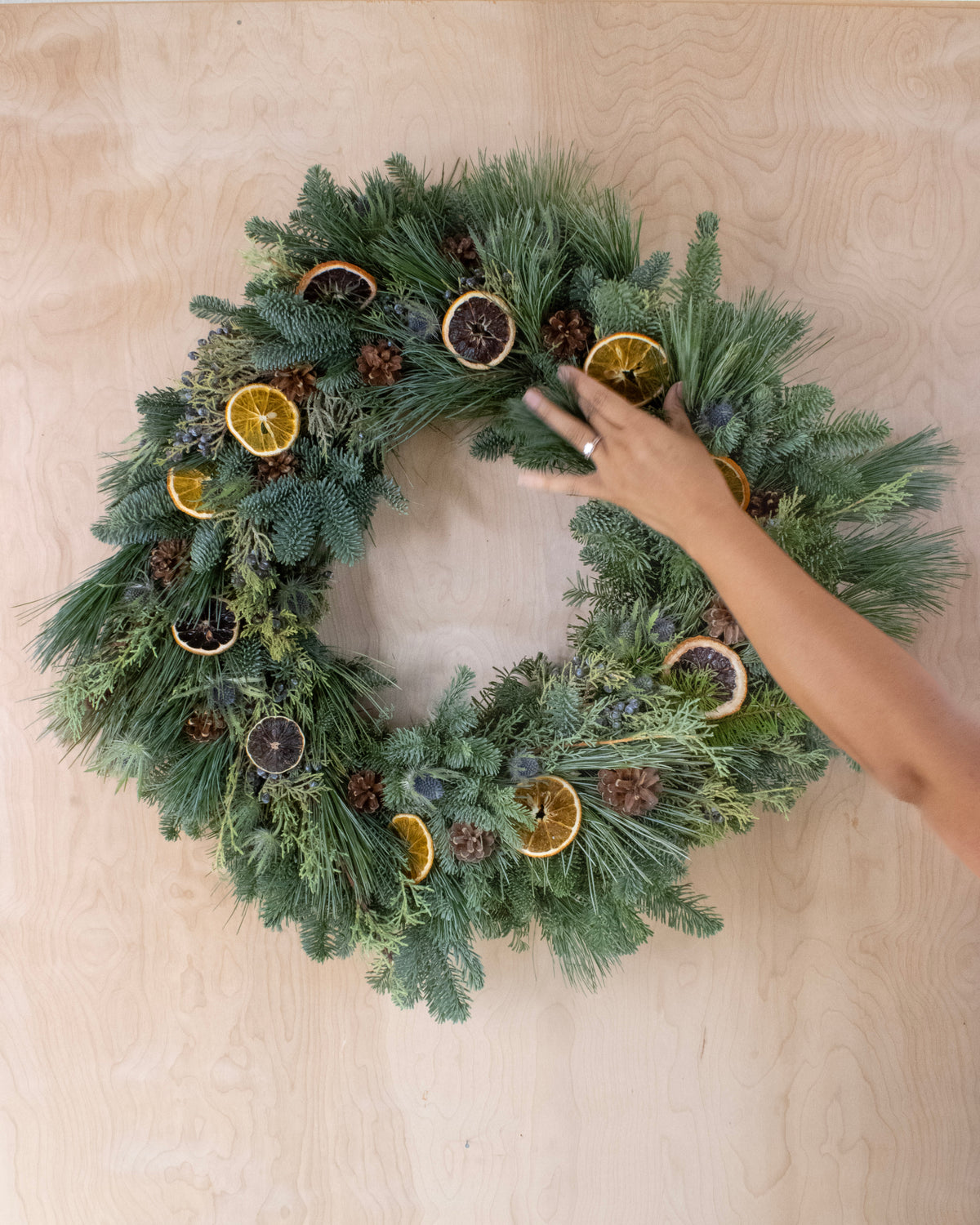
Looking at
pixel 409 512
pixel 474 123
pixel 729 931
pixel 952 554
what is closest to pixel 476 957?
pixel 729 931

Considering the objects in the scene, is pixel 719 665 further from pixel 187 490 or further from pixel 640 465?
pixel 187 490

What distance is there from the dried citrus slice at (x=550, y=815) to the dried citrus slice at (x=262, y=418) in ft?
1.85

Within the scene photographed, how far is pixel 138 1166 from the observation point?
4.01 ft

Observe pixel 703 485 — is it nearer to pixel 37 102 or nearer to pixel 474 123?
pixel 474 123

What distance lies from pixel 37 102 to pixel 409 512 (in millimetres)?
838

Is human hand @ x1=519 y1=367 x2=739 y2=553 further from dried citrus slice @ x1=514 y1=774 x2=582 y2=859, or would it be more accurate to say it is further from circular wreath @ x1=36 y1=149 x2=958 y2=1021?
dried citrus slice @ x1=514 y1=774 x2=582 y2=859

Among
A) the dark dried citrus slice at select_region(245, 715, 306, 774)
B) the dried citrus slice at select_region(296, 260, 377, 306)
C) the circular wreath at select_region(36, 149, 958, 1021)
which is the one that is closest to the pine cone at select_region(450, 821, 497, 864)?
the circular wreath at select_region(36, 149, 958, 1021)

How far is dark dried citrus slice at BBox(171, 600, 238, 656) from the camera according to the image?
1055mm

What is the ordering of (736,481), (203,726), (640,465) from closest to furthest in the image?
(640,465) → (736,481) → (203,726)

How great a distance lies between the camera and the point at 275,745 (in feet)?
3.43

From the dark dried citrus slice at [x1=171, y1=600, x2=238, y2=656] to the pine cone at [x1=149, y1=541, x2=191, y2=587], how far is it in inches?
2.3

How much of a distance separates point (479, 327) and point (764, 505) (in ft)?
1.42

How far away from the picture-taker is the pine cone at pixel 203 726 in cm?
107

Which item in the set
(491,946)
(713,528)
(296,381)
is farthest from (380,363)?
(491,946)
